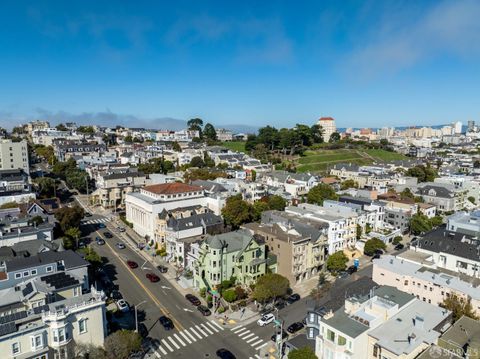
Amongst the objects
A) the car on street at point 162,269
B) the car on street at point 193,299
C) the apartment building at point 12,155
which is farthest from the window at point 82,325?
the apartment building at point 12,155

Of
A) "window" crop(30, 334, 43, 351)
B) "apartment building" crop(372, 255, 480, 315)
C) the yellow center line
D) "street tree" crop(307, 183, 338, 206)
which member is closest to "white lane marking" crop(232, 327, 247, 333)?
the yellow center line

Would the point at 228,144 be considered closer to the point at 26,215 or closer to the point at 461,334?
the point at 26,215

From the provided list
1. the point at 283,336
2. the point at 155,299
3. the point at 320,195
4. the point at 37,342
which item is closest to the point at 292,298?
the point at 283,336

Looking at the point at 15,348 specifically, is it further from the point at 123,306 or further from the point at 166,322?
the point at 166,322

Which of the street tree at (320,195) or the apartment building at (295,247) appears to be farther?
the street tree at (320,195)

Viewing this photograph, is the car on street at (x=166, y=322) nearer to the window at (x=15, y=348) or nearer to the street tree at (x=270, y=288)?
the street tree at (x=270, y=288)

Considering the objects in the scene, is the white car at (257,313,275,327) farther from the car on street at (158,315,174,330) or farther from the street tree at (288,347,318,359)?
the car on street at (158,315,174,330)
